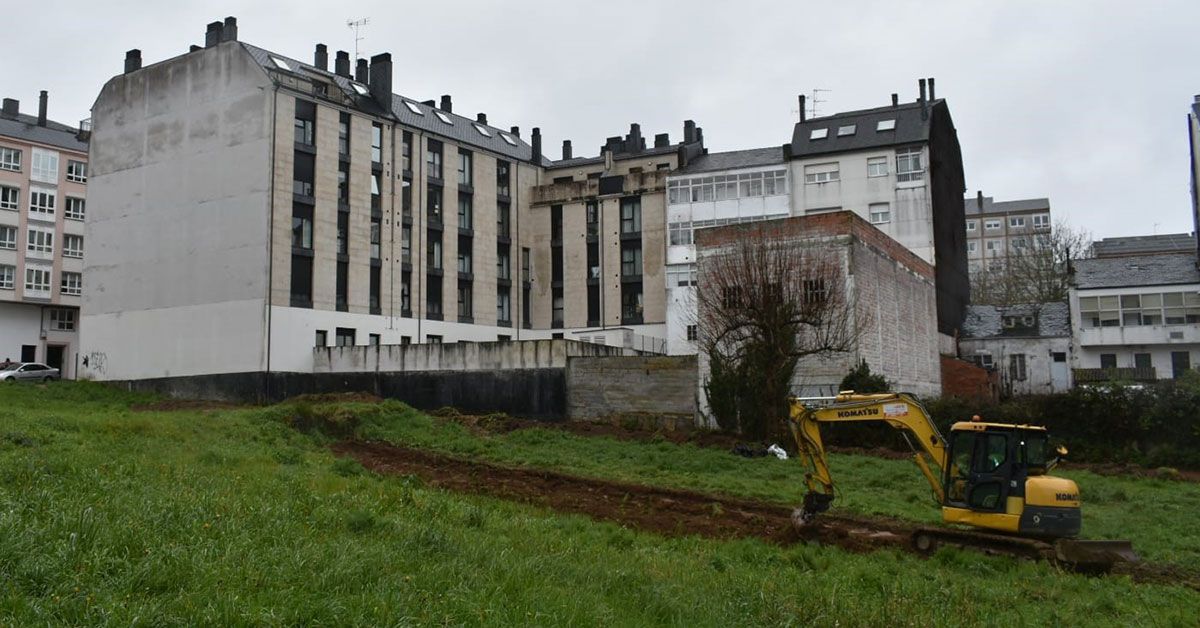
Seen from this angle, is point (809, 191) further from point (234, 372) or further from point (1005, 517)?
point (1005, 517)

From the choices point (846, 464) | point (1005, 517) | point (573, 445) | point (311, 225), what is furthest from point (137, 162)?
point (1005, 517)

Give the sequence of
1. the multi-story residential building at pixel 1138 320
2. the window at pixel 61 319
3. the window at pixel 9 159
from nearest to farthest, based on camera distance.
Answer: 1. the multi-story residential building at pixel 1138 320
2. the window at pixel 9 159
3. the window at pixel 61 319

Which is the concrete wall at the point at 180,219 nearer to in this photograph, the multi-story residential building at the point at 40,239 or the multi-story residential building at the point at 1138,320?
the multi-story residential building at the point at 40,239

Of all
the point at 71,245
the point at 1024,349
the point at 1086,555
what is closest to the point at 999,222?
the point at 1024,349

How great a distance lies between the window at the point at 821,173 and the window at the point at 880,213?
3021 mm

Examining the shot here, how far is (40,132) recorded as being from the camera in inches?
2672

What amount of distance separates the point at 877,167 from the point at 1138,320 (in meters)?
18.2

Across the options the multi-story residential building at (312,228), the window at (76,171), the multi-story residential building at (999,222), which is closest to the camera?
the multi-story residential building at (312,228)

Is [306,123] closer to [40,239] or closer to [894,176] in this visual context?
[40,239]

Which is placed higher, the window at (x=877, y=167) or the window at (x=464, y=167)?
the window at (x=464, y=167)

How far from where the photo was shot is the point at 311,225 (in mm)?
49281

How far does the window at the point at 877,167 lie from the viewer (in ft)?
176

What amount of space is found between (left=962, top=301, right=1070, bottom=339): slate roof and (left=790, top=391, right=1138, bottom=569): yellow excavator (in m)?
42.3

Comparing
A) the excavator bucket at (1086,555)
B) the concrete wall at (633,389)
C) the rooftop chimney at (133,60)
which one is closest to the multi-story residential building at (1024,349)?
the concrete wall at (633,389)
